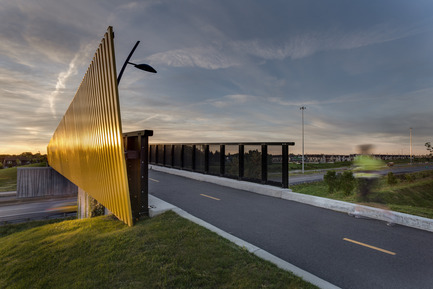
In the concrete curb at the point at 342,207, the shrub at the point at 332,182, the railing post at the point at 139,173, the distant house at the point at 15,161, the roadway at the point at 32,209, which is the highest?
the railing post at the point at 139,173

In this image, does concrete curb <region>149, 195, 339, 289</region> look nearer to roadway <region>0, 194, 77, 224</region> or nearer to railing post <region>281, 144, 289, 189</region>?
railing post <region>281, 144, 289, 189</region>

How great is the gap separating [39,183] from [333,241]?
42.3 m

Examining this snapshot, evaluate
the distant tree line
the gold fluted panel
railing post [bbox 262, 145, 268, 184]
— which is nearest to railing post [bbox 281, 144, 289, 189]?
railing post [bbox 262, 145, 268, 184]

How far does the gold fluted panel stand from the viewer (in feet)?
20.0

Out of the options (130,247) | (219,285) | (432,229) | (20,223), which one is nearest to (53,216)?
(20,223)

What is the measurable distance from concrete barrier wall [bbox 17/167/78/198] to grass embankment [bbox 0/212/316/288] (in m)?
35.7

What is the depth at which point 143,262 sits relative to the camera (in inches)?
149

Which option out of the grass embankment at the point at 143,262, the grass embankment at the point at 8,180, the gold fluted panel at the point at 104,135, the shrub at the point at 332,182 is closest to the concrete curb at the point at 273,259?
the grass embankment at the point at 143,262

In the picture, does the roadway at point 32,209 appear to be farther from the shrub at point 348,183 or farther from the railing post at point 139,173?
the shrub at point 348,183

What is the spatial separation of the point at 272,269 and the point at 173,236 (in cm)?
215

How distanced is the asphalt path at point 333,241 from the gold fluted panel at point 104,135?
2.18 metres

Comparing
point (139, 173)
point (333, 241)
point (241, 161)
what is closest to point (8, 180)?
point (241, 161)

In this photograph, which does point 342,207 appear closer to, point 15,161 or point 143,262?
point 143,262

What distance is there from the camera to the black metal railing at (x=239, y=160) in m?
9.52
